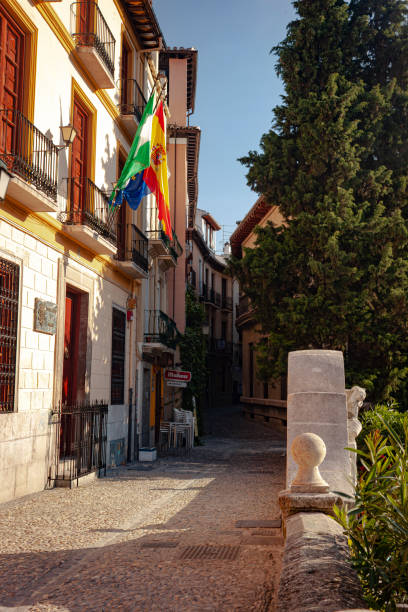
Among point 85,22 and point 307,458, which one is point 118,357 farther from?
point 307,458

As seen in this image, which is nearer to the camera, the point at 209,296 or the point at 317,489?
the point at 317,489

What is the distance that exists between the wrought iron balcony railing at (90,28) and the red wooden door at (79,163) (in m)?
1.04

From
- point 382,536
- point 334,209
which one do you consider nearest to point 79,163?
point 334,209

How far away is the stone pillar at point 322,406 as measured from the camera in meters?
6.36

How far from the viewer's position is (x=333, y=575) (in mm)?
3035

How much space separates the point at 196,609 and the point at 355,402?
3692 mm

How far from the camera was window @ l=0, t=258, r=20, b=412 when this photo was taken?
27.6 ft

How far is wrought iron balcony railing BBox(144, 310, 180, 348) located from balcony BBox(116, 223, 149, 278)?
214 cm

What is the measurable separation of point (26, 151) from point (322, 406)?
18.0ft

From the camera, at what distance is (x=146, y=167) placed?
11.9m

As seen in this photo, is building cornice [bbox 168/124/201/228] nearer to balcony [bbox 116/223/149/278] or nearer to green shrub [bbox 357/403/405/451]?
balcony [bbox 116/223/149/278]

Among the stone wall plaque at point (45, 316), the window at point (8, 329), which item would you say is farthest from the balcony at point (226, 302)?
the window at point (8, 329)

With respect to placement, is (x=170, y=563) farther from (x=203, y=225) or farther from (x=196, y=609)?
(x=203, y=225)

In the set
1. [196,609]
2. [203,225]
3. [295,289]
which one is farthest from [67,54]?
[203,225]
